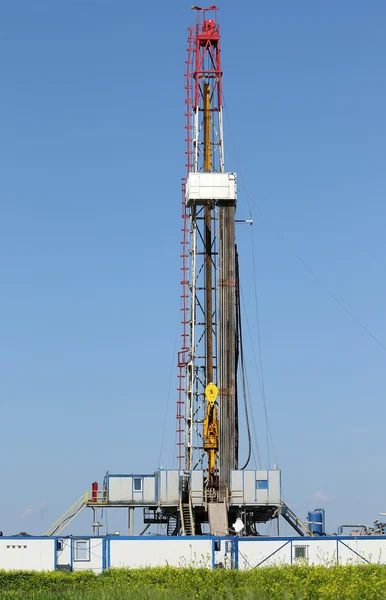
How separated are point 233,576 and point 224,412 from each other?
69.8 feet

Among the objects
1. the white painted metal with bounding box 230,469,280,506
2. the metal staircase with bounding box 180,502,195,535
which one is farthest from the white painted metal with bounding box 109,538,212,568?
the white painted metal with bounding box 230,469,280,506

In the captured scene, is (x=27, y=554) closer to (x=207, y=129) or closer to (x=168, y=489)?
(x=168, y=489)

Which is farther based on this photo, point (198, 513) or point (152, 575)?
point (198, 513)

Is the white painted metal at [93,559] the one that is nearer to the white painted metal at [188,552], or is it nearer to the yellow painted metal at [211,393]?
the white painted metal at [188,552]

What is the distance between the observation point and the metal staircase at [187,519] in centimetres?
6538

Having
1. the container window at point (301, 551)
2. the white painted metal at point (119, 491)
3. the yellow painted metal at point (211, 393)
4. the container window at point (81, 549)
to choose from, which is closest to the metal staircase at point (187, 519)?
the white painted metal at point (119, 491)

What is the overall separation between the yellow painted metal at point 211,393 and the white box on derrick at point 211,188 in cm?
1081

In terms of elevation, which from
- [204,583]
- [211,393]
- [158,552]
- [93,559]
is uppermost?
[211,393]

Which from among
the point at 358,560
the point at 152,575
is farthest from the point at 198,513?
the point at 152,575

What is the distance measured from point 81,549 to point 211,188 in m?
22.4

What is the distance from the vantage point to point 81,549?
5978cm

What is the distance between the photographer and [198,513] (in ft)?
222

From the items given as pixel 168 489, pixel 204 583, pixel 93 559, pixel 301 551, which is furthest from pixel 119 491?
pixel 204 583

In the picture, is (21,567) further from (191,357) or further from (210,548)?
(191,357)
